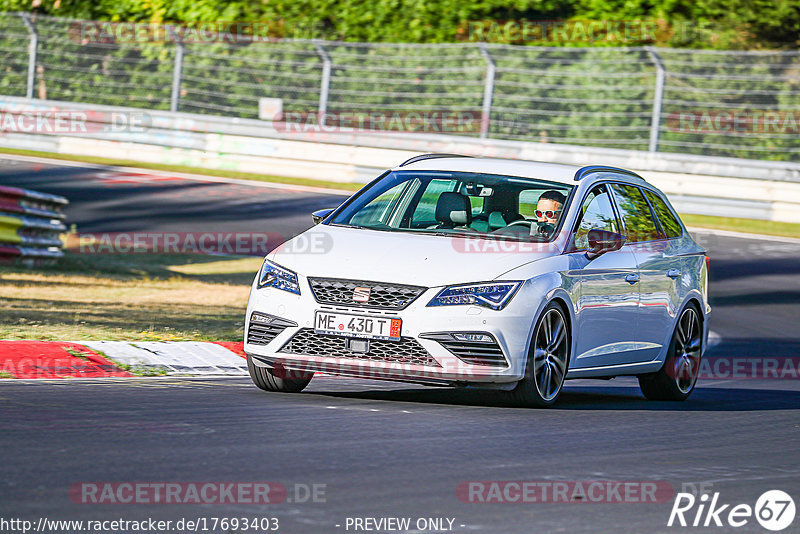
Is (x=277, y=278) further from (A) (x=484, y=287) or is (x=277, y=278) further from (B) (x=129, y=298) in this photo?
(B) (x=129, y=298)

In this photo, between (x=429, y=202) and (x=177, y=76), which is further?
(x=177, y=76)

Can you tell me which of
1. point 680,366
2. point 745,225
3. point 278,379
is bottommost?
point 745,225

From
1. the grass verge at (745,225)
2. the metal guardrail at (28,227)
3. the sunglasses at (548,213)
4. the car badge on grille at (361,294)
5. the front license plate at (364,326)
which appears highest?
the sunglasses at (548,213)

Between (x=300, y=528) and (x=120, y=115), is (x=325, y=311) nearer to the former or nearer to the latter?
(x=300, y=528)

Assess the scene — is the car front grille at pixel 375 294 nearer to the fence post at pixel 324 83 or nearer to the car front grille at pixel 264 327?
the car front grille at pixel 264 327

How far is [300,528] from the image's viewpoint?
534 cm

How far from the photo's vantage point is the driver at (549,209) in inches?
373

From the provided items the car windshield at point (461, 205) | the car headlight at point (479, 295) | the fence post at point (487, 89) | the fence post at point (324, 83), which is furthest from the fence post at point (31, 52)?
the car headlight at point (479, 295)

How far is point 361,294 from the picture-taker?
846cm

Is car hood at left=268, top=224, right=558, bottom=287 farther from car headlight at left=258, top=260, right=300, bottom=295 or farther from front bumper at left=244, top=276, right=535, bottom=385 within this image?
front bumper at left=244, top=276, right=535, bottom=385

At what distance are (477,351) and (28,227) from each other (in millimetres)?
9508

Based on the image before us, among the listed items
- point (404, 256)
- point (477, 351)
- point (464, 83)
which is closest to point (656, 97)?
point (464, 83)

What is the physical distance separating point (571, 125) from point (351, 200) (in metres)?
16.4

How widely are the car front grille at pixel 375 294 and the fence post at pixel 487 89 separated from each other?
58.0ft
